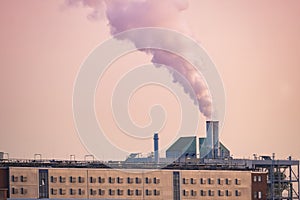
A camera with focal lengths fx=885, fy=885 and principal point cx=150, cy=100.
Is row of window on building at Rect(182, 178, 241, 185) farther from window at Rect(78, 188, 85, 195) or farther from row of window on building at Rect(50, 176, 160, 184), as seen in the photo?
window at Rect(78, 188, 85, 195)

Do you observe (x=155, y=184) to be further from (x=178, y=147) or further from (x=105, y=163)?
(x=178, y=147)

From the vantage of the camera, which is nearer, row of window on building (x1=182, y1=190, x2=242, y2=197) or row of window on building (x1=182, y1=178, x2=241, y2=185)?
row of window on building (x1=182, y1=190, x2=242, y2=197)

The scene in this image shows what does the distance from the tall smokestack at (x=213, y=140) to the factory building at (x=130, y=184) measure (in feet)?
39.9

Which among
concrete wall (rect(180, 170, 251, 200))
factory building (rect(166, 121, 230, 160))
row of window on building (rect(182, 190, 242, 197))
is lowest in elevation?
row of window on building (rect(182, 190, 242, 197))

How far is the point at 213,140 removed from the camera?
127 metres

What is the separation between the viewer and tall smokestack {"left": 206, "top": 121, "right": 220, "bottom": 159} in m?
126

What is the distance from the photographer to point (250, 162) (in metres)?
126

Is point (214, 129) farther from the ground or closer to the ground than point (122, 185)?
farther from the ground

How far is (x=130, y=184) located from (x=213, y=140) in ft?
66.2

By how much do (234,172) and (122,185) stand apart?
48.6ft

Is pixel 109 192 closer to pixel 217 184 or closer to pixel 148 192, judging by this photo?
pixel 148 192

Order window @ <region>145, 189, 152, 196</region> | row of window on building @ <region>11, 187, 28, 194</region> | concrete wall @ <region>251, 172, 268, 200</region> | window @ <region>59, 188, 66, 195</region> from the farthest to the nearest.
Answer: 1. concrete wall @ <region>251, 172, 268, 200</region>
2. window @ <region>145, 189, 152, 196</region>
3. window @ <region>59, 188, 66, 195</region>
4. row of window on building @ <region>11, 187, 28, 194</region>

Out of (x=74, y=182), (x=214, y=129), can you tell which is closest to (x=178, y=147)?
(x=214, y=129)

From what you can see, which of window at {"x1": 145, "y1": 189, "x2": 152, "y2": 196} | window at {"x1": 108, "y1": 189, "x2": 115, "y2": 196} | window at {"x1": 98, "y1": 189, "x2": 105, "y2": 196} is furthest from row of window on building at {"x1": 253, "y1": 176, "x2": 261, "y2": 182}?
window at {"x1": 98, "y1": 189, "x2": 105, "y2": 196}
